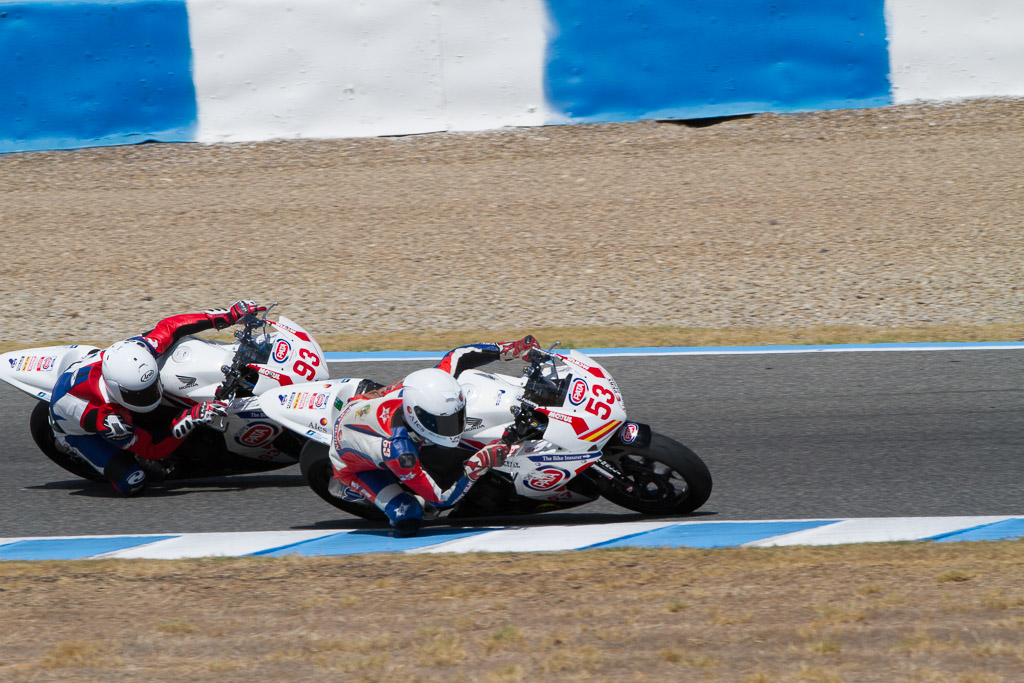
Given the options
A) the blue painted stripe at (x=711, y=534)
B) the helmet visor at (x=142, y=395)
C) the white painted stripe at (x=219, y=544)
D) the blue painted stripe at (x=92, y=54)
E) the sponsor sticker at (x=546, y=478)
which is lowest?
the blue painted stripe at (x=711, y=534)

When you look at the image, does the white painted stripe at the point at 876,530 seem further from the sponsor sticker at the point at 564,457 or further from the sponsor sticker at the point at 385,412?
the sponsor sticker at the point at 385,412

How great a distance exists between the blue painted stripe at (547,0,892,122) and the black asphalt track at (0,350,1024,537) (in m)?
5.99

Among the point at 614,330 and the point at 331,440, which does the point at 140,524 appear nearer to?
the point at 331,440

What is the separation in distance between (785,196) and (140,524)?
8923mm

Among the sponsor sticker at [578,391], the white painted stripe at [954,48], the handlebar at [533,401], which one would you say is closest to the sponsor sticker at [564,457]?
the handlebar at [533,401]

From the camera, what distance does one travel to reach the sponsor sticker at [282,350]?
6617 mm

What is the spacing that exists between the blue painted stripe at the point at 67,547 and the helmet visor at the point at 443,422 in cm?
169

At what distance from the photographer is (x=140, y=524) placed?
20.8 feet

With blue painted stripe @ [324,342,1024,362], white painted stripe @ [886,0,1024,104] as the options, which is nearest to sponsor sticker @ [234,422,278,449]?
blue painted stripe @ [324,342,1024,362]

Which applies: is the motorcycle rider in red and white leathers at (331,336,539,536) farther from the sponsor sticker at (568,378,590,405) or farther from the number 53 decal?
the number 53 decal

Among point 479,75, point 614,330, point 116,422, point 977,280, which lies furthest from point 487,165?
point 116,422

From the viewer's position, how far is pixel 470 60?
551 inches

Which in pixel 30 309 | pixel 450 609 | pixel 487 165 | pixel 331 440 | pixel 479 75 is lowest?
pixel 450 609

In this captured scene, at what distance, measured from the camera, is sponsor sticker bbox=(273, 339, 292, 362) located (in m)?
6.62
